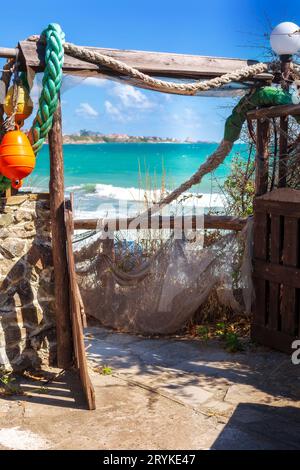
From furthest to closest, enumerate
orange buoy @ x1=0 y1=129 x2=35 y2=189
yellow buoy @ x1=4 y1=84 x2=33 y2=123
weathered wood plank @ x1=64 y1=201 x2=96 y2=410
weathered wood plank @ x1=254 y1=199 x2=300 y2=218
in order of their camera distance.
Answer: weathered wood plank @ x1=254 y1=199 x2=300 y2=218, yellow buoy @ x1=4 y1=84 x2=33 y2=123, weathered wood plank @ x1=64 y1=201 x2=96 y2=410, orange buoy @ x1=0 y1=129 x2=35 y2=189

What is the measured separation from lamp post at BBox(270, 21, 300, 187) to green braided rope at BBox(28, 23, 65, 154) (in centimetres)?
218

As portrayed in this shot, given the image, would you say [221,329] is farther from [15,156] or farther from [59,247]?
[15,156]

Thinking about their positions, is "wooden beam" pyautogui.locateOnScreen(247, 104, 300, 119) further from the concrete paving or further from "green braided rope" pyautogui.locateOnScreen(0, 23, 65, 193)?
the concrete paving

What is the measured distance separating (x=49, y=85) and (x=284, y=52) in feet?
8.18

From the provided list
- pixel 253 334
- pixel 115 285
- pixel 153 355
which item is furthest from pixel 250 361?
pixel 115 285

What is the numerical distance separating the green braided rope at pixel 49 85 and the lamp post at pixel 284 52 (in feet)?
7.16

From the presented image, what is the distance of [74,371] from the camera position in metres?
5.41

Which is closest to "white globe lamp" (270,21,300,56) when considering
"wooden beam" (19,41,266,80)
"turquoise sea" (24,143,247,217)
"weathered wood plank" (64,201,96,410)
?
"wooden beam" (19,41,266,80)

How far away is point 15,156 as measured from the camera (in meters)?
4.51

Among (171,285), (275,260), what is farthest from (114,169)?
(275,260)

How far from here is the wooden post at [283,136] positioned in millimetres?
5979

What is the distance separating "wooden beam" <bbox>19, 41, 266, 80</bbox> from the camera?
4883 mm

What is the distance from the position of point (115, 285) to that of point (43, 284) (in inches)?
71.7

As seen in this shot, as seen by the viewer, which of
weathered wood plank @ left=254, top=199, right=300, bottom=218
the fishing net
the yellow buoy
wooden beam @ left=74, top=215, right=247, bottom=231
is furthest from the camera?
wooden beam @ left=74, top=215, right=247, bottom=231
